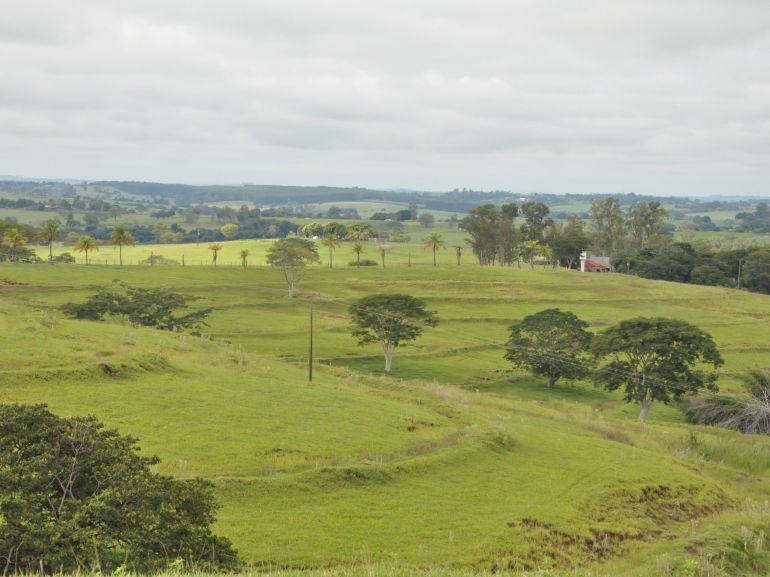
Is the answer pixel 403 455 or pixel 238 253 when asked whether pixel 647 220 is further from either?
pixel 403 455

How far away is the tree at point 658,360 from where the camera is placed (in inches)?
2196

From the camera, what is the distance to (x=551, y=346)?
67.1m

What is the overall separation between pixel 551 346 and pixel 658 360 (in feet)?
36.8

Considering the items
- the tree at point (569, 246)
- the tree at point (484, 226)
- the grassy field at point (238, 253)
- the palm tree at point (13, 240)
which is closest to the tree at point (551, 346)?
the palm tree at point (13, 240)

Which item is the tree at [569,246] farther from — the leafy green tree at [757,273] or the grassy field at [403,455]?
the grassy field at [403,455]

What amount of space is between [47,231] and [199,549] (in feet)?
357

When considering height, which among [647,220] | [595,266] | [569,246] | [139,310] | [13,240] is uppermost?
[647,220]

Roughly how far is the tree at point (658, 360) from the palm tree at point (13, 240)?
88782mm

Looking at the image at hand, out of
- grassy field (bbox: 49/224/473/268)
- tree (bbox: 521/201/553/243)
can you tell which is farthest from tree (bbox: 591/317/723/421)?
tree (bbox: 521/201/553/243)

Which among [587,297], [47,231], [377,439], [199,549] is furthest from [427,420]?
[47,231]

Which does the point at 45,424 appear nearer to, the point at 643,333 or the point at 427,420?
the point at 427,420

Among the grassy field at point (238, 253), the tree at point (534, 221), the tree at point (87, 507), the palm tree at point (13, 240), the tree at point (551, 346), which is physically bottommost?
the tree at point (551, 346)

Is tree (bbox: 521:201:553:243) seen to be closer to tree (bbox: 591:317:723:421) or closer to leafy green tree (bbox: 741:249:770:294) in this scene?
leafy green tree (bbox: 741:249:770:294)

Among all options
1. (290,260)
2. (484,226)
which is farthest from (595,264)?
(290,260)
